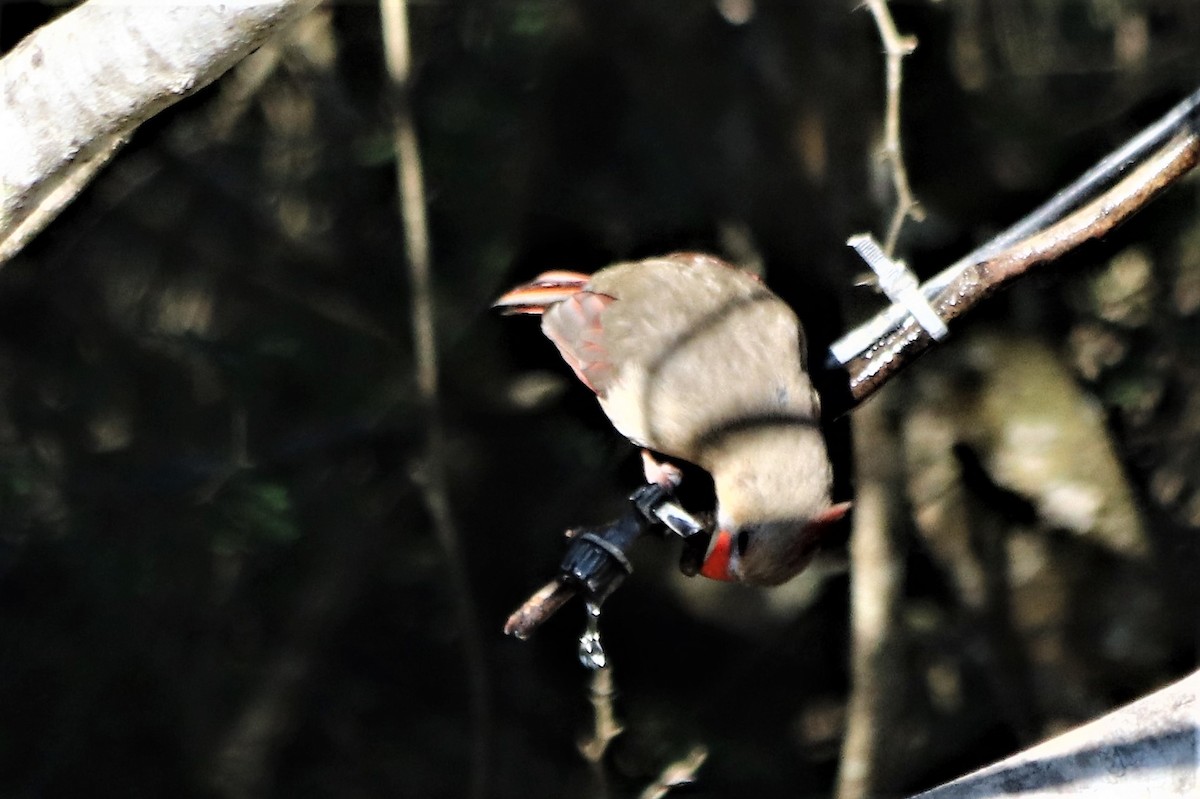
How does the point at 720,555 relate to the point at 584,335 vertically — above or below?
below

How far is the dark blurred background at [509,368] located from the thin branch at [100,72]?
146 centimetres

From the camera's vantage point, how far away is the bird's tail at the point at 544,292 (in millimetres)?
2797

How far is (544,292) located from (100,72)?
53.5 inches

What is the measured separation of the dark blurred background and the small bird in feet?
1.79

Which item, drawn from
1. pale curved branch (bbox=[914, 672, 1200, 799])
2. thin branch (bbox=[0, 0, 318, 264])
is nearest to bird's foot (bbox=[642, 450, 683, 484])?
pale curved branch (bbox=[914, 672, 1200, 799])

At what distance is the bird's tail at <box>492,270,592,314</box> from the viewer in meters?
2.80

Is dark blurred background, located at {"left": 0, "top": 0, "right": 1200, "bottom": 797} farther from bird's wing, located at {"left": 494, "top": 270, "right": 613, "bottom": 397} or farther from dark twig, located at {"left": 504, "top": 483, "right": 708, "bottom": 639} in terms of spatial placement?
dark twig, located at {"left": 504, "top": 483, "right": 708, "bottom": 639}

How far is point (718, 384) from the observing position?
8.14ft

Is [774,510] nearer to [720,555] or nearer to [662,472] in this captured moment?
[720,555]

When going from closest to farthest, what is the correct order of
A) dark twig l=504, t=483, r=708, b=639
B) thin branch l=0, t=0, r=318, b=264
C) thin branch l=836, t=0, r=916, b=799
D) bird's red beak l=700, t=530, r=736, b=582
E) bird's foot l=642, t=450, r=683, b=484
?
thin branch l=0, t=0, r=318, b=264 < dark twig l=504, t=483, r=708, b=639 < bird's red beak l=700, t=530, r=736, b=582 < bird's foot l=642, t=450, r=683, b=484 < thin branch l=836, t=0, r=916, b=799

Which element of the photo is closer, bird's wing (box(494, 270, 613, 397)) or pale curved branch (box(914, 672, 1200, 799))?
pale curved branch (box(914, 672, 1200, 799))

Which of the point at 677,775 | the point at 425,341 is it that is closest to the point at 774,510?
the point at 677,775

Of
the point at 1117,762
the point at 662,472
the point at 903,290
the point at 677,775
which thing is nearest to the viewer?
the point at 1117,762

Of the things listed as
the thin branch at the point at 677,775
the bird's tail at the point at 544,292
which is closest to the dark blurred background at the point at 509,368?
the thin branch at the point at 677,775
